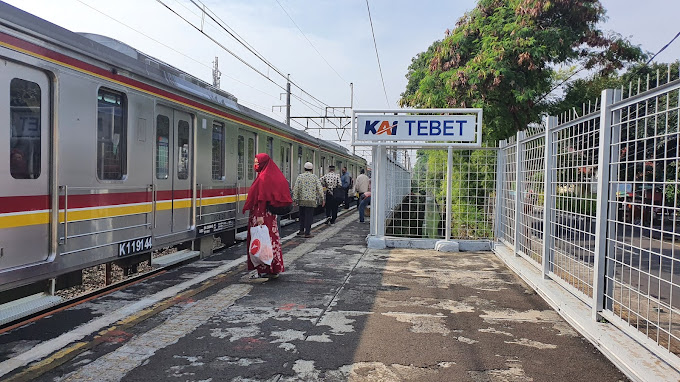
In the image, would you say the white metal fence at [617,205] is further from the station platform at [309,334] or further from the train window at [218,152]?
the train window at [218,152]

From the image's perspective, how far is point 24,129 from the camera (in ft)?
14.8

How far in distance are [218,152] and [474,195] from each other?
15.6 ft

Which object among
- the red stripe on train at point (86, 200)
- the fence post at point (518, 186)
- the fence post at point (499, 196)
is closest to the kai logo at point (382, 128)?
the fence post at point (499, 196)

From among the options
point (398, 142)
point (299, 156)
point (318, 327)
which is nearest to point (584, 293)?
point (318, 327)

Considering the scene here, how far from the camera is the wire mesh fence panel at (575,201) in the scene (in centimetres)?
481

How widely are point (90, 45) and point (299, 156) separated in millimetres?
9899

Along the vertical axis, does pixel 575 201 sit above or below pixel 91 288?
above

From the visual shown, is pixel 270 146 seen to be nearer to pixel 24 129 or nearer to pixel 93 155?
pixel 93 155

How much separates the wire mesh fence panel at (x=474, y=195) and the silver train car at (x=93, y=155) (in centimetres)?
441

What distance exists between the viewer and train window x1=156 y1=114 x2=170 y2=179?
691 cm

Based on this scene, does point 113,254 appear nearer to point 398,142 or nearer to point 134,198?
point 134,198

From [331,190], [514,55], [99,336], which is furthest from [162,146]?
[514,55]

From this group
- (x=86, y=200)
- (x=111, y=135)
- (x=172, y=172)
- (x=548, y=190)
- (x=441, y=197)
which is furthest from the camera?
(x=441, y=197)

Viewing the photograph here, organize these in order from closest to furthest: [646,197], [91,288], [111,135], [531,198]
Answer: [646,197], [111,135], [91,288], [531,198]
